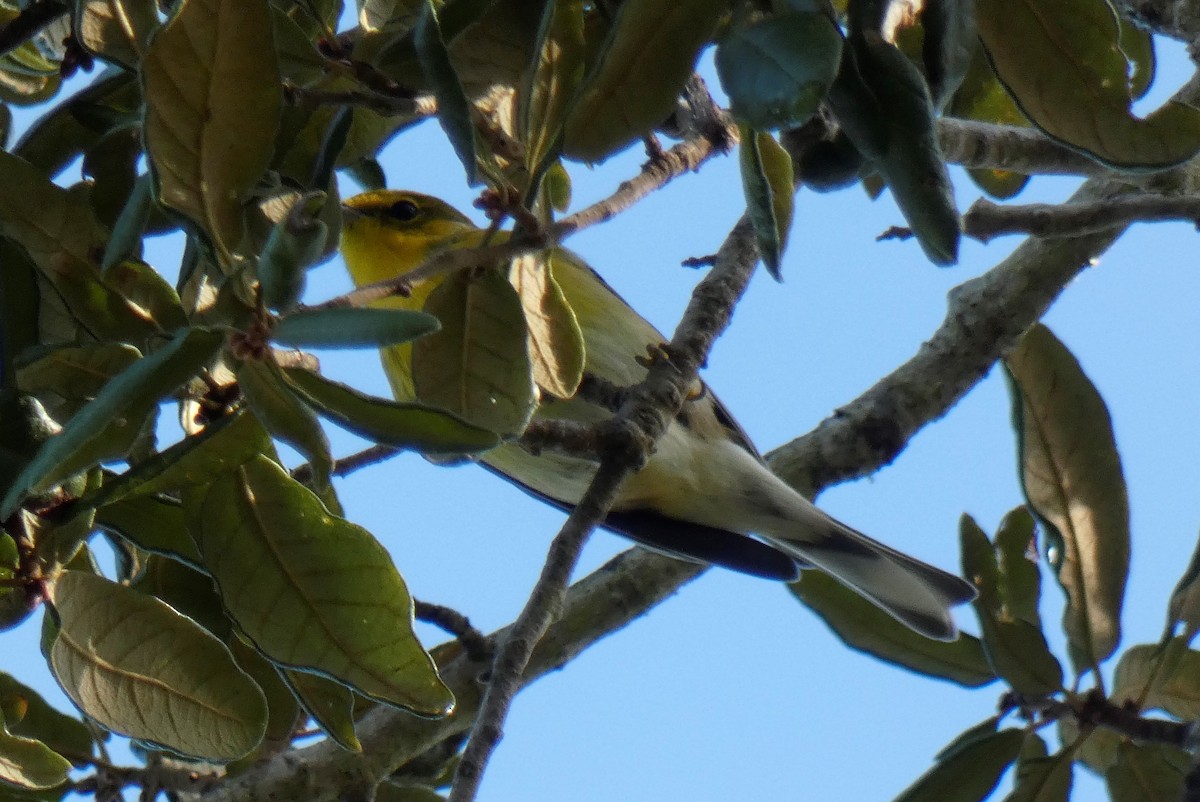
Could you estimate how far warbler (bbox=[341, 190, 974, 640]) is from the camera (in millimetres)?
2902

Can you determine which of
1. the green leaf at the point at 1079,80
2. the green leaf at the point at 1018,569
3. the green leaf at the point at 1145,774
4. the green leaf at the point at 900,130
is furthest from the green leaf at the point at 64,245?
the green leaf at the point at 1145,774

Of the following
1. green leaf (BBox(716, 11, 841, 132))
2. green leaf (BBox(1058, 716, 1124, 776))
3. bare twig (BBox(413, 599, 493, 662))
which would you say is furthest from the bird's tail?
green leaf (BBox(716, 11, 841, 132))

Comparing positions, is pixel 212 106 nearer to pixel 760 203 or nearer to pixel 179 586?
pixel 760 203

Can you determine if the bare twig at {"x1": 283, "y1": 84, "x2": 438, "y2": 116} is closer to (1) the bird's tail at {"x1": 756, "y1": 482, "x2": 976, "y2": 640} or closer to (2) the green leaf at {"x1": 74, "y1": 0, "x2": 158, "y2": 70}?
(2) the green leaf at {"x1": 74, "y1": 0, "x2": 158, "y2": 70}

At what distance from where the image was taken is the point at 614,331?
3.32 m

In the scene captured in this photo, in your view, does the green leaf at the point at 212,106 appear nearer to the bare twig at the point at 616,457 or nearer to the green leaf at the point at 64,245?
the green leaf at the point at 64,245

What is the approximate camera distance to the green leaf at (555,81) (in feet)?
→ 4.50

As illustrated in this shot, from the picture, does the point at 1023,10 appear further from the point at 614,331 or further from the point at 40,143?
the point at 614,331

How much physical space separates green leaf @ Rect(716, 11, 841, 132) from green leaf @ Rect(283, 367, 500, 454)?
354 mm

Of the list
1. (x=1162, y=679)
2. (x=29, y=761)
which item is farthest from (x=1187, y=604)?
(x=29, y=761)

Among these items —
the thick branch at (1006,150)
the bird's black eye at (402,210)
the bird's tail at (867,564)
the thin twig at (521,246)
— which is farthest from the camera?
the bird's black eye at (402,210)

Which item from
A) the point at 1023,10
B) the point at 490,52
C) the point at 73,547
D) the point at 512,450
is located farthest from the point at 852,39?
the point at 512,450

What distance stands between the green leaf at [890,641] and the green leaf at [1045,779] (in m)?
0.20

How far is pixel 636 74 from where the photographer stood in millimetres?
1284
